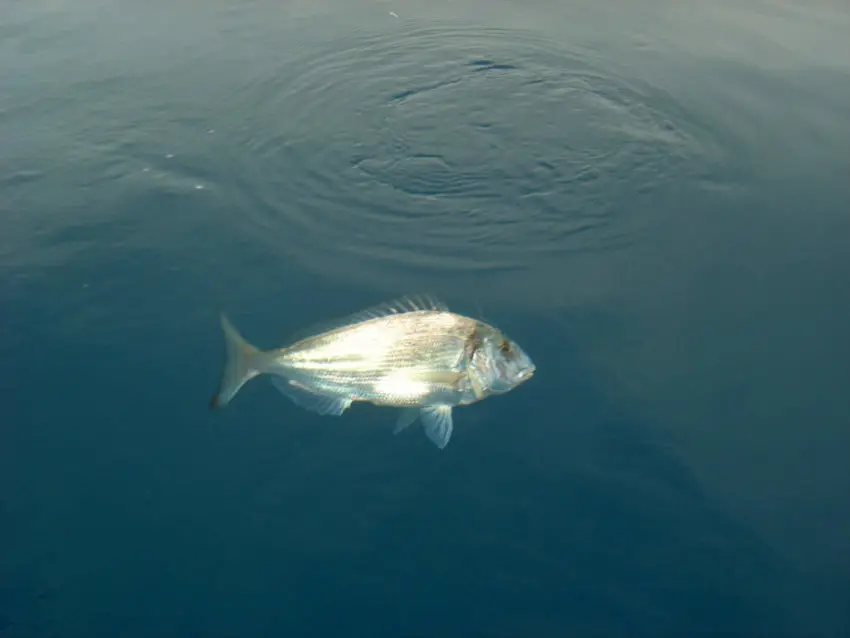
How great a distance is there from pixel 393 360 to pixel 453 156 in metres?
2.70

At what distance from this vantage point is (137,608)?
3088mm

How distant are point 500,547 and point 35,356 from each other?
104 inches

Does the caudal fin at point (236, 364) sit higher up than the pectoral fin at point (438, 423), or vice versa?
the caudal fin at point (236, 364)

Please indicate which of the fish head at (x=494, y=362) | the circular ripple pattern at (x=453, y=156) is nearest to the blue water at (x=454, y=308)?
the circular ripple pattern at (x=453, y=156)

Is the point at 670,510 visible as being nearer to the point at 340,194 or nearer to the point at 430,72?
the point at 340,194

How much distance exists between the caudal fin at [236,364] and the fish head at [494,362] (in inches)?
36.8

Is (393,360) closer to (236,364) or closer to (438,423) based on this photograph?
(438,423)

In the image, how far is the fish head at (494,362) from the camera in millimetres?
3254

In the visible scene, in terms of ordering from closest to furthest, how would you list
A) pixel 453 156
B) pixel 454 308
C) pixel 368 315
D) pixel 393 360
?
pixel 393 360, pixel 368 315, pixel 454 308, pixel 453 156

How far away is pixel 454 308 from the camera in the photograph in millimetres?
4199

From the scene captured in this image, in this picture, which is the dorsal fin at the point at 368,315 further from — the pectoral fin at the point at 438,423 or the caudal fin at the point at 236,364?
the pectoral fin at the point at 438,423

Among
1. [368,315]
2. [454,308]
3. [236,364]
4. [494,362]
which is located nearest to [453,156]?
[454,308]

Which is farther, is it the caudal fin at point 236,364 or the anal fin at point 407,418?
the anal fin at point 407,418

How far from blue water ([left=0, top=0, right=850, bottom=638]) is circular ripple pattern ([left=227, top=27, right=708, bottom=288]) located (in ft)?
0.09
